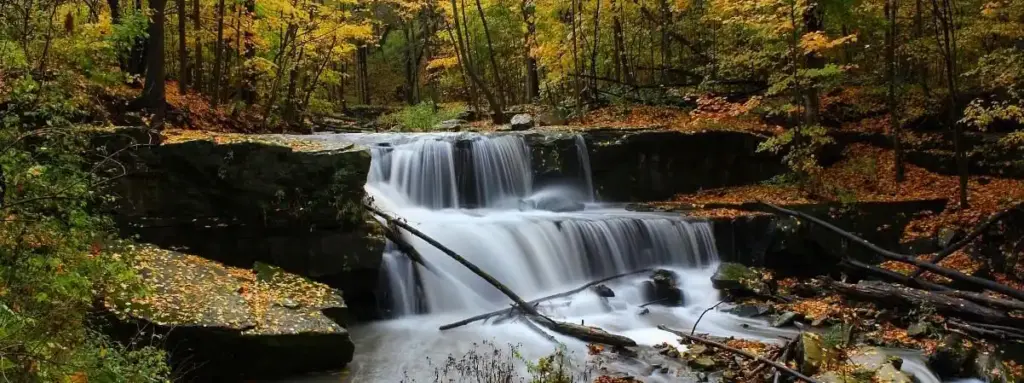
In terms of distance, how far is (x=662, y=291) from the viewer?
10.6 meters

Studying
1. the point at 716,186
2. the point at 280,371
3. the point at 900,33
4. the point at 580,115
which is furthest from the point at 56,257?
the point at 900,33

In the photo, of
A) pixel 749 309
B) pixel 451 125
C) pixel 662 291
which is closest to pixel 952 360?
pixel 749 309

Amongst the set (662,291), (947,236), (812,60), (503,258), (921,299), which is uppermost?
(812,60)

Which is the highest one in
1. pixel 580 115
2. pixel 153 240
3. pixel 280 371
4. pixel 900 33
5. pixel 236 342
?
pixel 900 33

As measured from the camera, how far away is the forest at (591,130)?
4469 mm

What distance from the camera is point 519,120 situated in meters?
18.4

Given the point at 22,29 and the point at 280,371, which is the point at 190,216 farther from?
the point at 22,29

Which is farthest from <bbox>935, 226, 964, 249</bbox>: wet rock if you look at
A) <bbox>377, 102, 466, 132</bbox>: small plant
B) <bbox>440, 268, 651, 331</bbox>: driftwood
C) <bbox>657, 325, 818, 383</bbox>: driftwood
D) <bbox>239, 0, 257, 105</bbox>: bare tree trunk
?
<bbox>239, 0, 257, 105</bbox>: bare tree trunk

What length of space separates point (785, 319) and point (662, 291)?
6.80ft

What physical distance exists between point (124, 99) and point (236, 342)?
8.06 m

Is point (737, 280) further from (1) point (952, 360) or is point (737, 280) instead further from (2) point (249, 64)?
(2) point (249, 64)

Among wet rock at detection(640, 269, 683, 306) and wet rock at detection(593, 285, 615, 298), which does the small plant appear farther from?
wet rock at detection(640, 269, 683, 306)

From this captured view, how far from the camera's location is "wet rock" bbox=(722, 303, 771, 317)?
973cm

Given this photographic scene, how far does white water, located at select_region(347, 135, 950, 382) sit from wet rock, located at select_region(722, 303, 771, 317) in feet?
0.56
